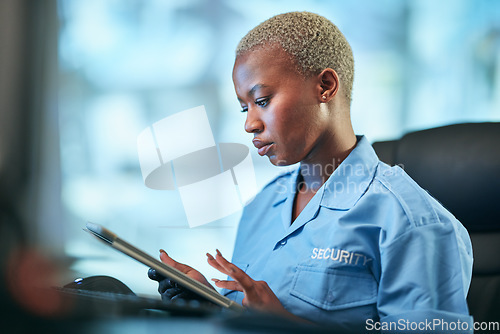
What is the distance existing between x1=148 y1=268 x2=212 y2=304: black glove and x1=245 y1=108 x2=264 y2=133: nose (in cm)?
30

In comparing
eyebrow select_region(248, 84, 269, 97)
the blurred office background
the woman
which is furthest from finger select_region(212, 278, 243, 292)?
the blurred office background

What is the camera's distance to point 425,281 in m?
0.66

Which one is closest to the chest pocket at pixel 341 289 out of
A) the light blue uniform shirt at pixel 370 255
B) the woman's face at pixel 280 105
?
the light blue uniform shirt at pixel 370 255

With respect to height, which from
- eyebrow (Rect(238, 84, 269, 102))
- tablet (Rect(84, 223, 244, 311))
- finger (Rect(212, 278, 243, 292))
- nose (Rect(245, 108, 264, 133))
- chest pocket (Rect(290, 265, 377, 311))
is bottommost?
chest pocket (Rect(290, 265, 377, 311))

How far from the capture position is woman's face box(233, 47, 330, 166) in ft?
2.65

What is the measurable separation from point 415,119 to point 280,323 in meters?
1.87

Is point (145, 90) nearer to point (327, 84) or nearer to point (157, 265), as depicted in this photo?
point (327, 84)

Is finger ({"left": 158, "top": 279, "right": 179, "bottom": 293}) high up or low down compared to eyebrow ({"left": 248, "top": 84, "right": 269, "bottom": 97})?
down

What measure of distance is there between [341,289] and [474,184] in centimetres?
44

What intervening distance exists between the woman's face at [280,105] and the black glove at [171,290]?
0.28m

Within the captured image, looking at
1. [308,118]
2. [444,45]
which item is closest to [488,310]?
[308,118]

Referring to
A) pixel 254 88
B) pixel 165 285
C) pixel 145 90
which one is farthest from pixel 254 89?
pixel 145 90

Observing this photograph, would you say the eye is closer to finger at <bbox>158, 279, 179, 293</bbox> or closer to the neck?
the neck

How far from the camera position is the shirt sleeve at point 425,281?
65cm
